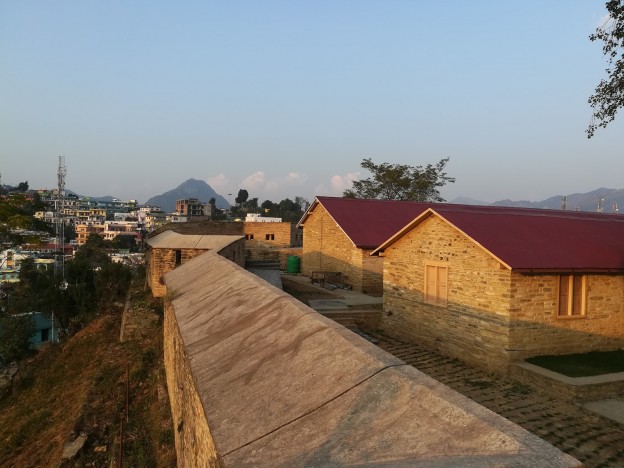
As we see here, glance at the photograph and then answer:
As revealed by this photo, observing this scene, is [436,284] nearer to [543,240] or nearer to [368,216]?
[543,240]

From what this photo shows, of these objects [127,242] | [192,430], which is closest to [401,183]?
[192,430]

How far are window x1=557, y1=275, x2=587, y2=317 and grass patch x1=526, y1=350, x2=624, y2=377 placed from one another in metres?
1.04

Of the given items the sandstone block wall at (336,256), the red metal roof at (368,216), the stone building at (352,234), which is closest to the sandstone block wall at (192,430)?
the sandstone block wall at (336,256)

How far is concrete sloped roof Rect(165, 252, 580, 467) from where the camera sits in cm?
256

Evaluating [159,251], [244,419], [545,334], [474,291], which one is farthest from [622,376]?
[159,251]

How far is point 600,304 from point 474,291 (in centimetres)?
329

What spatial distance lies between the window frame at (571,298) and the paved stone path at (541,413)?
2.39 metres

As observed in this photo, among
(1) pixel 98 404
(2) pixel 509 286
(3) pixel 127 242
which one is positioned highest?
(2) pixel 509 286

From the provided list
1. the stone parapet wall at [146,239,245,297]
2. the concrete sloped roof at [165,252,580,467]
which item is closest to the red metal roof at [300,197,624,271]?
the stone parapet wall at [146,239,245,297]

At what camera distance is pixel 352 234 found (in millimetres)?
21328

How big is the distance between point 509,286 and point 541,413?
2.98 metres

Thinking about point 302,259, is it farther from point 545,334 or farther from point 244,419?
point 244,419

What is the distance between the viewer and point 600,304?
11.6m

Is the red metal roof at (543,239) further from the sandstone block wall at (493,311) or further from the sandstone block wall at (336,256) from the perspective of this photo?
the sandstone block wall at (336,256)
